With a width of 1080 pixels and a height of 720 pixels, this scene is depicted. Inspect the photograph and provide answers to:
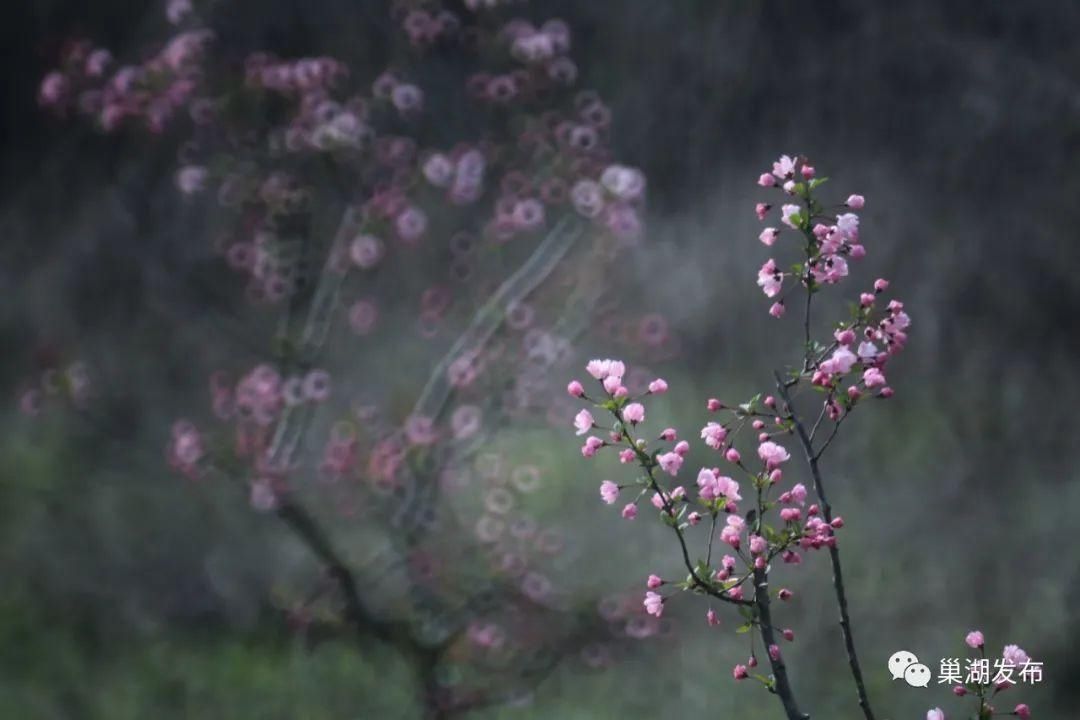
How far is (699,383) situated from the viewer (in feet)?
6.35

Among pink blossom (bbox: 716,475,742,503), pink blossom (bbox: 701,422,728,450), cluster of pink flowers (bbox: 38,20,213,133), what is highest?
cluster of pink flowers (bbox: 38,20,213,133)

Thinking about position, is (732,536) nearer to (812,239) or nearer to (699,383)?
(812,239)

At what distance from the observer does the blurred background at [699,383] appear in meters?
1.83

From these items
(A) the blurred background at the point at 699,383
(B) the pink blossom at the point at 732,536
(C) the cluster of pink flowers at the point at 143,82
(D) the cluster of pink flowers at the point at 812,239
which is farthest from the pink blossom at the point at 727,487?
(C) the cluster of pink flowers at the point at 143,82

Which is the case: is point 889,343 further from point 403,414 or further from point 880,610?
point 403,414

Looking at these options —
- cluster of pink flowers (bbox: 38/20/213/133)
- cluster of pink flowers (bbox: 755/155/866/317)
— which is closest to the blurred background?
cluster of pink flowers (bbox: 38/20/213/133)

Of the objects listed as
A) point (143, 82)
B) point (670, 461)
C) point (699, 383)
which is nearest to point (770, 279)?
point (670, 461)

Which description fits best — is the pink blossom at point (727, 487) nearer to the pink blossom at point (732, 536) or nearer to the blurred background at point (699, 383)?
the pink blossom at point (732, 536)

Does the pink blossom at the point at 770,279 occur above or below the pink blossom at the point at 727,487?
above

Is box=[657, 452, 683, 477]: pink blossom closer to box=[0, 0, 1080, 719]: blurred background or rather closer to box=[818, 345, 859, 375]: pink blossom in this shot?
box=[818, 345, 859, 375]: pink blossom

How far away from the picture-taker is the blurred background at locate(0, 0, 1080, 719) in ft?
5.99

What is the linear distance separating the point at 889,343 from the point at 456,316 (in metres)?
0.92

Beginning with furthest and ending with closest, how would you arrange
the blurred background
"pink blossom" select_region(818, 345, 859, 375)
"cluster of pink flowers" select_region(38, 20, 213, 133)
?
"cluster of pink flowers" select_region(38, 20, 213, 133) < the blurred background < "pink blossom" select_region(818, 345, 859, 375)

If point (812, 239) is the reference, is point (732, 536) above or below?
below
